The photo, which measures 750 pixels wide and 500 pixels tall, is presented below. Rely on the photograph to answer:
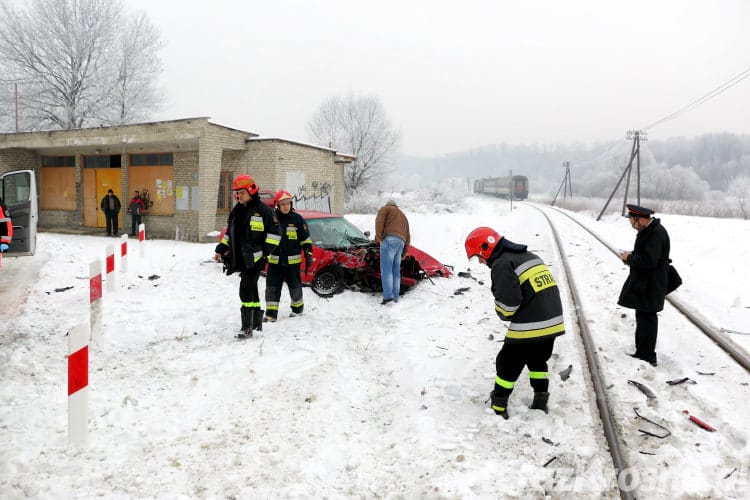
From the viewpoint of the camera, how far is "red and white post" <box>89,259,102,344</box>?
5.72m

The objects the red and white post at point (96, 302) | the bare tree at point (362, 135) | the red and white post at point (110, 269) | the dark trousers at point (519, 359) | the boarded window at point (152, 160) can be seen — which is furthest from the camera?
the bare tree at point (362, 135)

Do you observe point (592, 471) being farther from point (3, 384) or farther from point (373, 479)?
point (3, 384)

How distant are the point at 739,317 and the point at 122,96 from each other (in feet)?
117

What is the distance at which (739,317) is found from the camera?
7066 millimetres

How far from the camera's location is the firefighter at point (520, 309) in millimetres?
3980

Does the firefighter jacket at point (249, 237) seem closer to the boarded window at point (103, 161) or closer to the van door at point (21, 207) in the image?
the van door at point (21, 207)

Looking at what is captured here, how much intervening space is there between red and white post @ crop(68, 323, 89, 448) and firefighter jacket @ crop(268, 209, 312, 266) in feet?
10.7

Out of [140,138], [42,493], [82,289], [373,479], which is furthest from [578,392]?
[140,138]

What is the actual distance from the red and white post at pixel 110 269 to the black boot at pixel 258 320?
3045 millimetres

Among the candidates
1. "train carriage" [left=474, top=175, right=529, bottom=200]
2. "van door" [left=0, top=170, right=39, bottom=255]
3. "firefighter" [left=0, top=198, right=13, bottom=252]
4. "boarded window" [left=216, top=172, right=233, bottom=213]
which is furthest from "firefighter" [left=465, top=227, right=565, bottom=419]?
"train carriage" [left=474, top=175, right=529, bottom=200]

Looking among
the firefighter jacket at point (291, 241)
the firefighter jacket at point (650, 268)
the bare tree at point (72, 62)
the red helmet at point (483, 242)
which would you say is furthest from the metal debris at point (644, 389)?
the bare tree at point (72, 62)

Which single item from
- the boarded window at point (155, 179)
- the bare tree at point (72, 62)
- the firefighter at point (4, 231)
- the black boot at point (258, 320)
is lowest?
the black boot at point (258, 320)

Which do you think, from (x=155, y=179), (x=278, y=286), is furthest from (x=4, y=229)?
(x=155, y=179)

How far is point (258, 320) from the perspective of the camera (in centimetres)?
635
